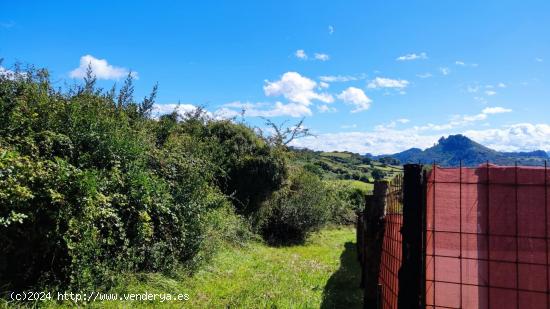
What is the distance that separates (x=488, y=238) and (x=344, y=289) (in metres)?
4.89

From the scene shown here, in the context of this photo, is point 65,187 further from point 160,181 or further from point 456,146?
point 456,146

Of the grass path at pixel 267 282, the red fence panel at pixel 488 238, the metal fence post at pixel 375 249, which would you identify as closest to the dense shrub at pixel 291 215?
Result: the grass path at pixel 267 282

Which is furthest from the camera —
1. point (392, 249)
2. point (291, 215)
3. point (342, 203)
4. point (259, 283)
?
point (342, 203)

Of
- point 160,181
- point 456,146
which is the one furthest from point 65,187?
point 456,146

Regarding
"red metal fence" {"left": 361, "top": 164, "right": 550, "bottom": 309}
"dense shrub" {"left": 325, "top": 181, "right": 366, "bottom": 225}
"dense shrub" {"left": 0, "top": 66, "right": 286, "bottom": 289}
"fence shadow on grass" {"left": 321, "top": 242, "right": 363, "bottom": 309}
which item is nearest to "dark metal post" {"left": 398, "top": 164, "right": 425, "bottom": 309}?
"red metal fence" {"left": 361, "top": 164, "right": 550, "bottom": 309}

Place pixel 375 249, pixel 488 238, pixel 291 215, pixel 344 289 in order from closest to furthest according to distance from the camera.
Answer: pixel 488 238 < pixel 375 249 < pixel 344 289 < pixel 291 215

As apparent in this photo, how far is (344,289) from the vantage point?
7.84 metres

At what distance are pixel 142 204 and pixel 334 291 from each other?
13.1 ft

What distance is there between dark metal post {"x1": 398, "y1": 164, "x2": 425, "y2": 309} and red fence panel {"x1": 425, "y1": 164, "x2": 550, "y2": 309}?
259 millimetres

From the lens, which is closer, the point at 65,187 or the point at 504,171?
the point at 504,171

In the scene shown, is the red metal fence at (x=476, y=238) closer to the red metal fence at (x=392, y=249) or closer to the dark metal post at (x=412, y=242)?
the dark metal post at (x=412, y=242)

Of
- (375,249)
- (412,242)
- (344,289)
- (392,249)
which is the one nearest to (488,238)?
(412,242)

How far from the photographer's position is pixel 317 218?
49.5 feet

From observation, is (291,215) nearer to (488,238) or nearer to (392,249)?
(392,249)
